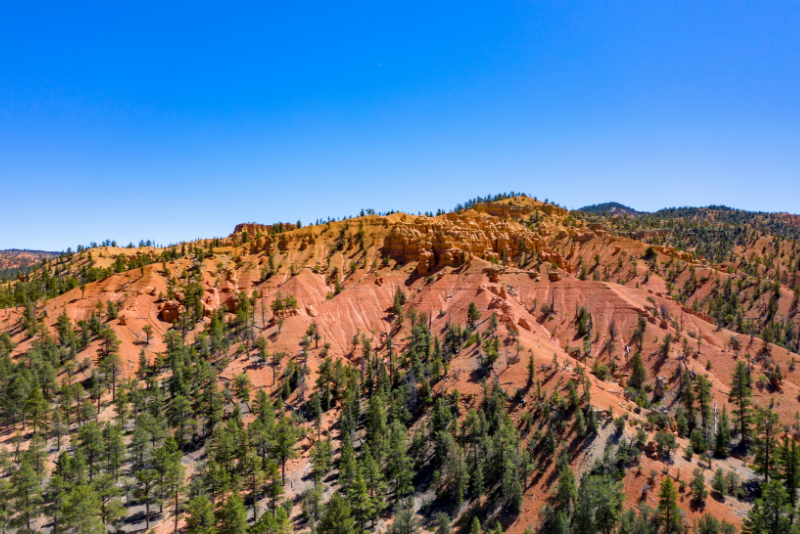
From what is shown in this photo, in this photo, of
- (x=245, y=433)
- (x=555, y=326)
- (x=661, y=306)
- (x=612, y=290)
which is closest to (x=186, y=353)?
(x=245, y=433)

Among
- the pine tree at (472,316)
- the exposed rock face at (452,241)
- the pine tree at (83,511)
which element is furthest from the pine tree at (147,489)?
the exposed rock face at (452,241)

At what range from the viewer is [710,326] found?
285 ft

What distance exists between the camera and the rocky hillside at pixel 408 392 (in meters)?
47.0

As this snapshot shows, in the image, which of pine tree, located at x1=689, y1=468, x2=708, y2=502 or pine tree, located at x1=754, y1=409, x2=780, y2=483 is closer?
pine tree, located at x1=689, y1=468, x2=708, y2=502

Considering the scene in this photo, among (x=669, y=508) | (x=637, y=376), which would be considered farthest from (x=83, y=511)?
(x=637, y=376)

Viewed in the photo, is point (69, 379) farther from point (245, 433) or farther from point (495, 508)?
point (495, 508)

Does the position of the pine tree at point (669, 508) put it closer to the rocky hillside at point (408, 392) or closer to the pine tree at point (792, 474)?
the rocky hillside at point (408, 392)

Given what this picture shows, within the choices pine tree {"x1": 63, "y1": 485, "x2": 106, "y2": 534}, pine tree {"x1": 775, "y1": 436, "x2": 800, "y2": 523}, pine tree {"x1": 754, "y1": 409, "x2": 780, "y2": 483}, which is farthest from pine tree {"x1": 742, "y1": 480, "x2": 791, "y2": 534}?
pine tree {"x1": 63, "y1": 485, "x2": 106, "y2": 534}

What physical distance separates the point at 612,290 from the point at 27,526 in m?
109

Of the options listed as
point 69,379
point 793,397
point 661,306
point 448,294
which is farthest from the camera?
point 448,294

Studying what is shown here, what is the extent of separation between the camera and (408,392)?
233ft

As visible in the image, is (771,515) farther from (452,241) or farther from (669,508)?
(452,241)

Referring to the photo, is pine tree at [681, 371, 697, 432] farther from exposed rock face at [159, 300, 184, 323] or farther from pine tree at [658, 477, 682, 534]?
exposed rock face at [159, 300, 184, 323]

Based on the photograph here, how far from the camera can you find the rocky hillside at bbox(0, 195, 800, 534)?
47000 millimetres
